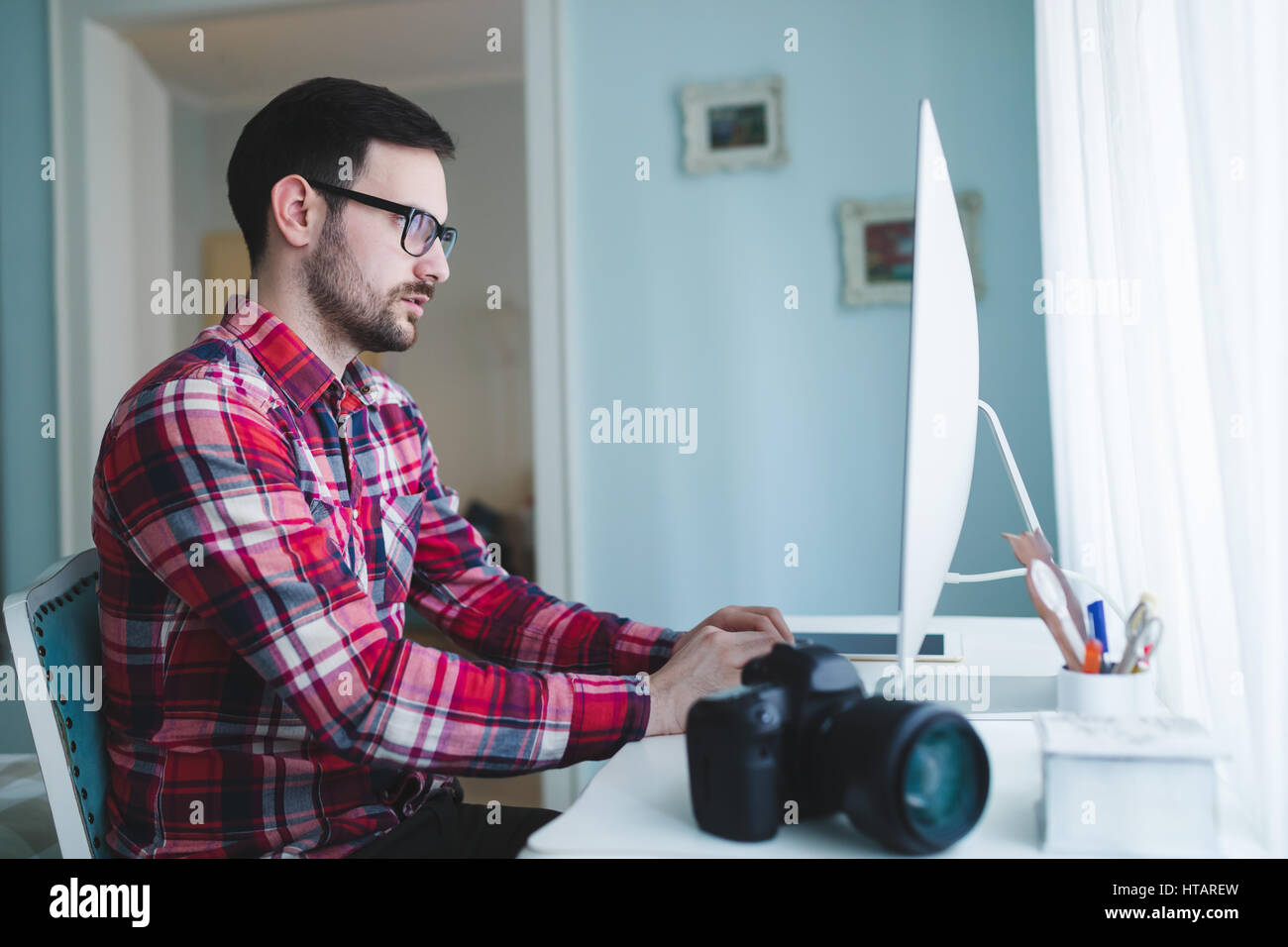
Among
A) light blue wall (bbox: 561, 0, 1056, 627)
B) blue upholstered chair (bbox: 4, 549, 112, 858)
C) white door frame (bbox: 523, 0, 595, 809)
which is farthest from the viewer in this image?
white door frame (bbox: 523, 0, 595, 809)

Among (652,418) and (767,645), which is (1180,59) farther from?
(652,418)

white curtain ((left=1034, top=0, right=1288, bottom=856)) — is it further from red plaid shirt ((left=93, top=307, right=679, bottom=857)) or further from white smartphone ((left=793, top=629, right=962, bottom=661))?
red plaid shirt ((left=93, top=307, right=679, bottom=857))

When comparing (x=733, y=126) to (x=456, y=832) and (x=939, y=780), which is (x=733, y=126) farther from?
(x=939, y=780)

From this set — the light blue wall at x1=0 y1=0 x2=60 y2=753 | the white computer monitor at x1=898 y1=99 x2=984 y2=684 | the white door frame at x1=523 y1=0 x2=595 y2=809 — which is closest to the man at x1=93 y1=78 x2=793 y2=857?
the white computer monitor at x1=898 y1=99 x2=984 y2=684

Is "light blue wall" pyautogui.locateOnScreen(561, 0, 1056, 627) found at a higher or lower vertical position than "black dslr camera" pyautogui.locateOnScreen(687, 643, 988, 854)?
higher

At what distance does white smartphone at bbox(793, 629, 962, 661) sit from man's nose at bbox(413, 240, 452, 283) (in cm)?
61

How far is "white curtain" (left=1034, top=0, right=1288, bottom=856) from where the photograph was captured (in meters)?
0.69

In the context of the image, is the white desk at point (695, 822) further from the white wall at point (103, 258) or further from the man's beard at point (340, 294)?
the white wall at point (103, 258)

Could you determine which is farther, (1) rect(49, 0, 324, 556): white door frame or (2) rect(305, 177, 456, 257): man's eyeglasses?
(1) rect(49, 0, 324, 556): white door frame

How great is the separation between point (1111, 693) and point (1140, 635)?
55 mm

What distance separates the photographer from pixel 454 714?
776mm
